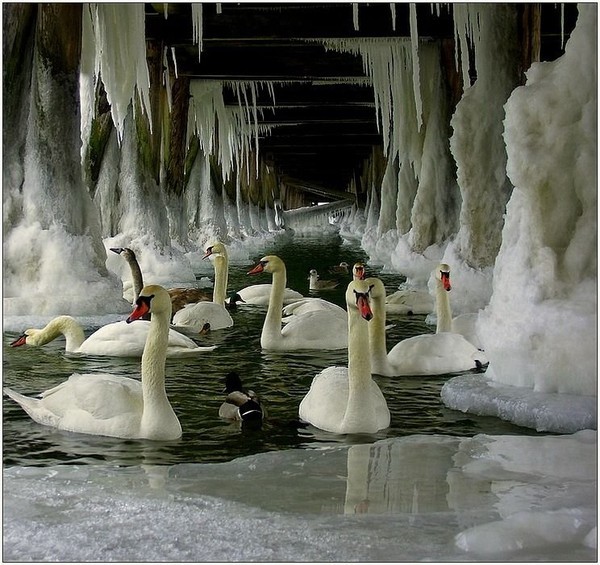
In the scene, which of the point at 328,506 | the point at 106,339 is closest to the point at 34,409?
the point at 106,339

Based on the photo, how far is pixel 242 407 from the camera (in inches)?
197

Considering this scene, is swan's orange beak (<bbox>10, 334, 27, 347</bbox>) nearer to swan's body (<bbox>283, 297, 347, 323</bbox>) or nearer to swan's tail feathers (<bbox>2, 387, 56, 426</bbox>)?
swan's tail feathers (<bbox>2, 387, 56, 426</bbox>)

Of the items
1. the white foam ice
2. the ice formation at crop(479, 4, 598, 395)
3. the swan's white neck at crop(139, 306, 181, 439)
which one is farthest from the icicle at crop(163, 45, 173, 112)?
the white foam ice

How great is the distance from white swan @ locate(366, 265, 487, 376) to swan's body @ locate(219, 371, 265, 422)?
48.3 inches

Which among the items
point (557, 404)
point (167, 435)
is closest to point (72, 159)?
point (167, 435)

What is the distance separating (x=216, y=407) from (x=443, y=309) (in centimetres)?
236

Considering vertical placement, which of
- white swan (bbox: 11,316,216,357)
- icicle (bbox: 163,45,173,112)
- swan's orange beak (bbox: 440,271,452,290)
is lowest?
white swan (bbox: 11,316,216,357)

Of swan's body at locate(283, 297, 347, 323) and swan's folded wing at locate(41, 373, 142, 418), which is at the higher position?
swan's folded wing at locate(41, 373, 142, 418)

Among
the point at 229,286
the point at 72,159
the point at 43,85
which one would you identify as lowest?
the point at 229,286

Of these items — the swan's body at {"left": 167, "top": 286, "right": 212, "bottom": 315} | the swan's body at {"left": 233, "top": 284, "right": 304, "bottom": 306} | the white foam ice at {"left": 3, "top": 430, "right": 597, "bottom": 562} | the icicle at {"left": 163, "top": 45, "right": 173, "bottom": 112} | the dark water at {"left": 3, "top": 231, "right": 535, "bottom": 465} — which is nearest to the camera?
the white foam ice at {"left": 3, "top": 430, "right": 597, "bottom": 562}

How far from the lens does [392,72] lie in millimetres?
12953

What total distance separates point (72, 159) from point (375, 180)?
842 inches

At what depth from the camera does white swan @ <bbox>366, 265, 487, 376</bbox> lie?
6.18 m

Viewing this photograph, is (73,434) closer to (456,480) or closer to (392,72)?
(456,480)
